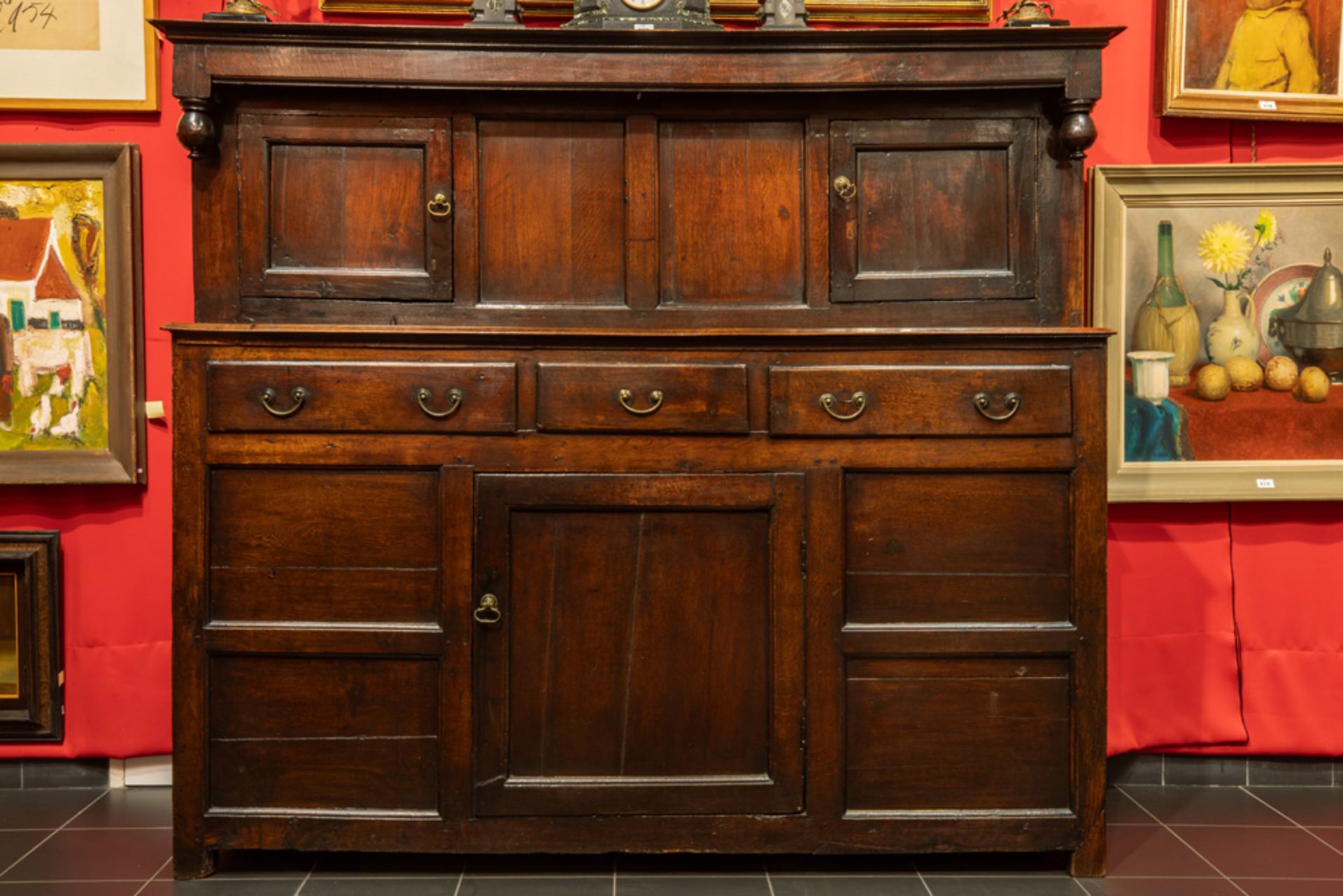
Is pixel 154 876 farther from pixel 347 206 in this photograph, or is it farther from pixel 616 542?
pixel 347 206

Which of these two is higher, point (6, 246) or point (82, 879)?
point (6, 246)

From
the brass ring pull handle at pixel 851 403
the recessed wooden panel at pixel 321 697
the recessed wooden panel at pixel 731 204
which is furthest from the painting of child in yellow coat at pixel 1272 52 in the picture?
the recessed wooden panel at pixel 321 697

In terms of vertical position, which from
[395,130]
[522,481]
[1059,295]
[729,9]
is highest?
[729,9]

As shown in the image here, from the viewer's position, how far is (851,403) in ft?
9.09

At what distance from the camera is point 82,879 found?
9.36 ft

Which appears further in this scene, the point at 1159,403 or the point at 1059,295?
the point at 1159,403

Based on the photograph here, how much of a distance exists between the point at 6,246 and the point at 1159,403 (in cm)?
352

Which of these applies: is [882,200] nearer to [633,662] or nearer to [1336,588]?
[633,662]

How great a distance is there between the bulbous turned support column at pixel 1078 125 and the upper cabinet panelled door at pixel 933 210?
0.09 m

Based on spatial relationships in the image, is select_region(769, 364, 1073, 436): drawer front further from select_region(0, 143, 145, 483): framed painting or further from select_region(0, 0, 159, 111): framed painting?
select_region(0, 0, 159, 111): framed painting

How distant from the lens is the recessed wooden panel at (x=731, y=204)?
294cm

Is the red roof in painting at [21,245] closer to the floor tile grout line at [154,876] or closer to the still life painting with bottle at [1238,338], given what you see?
the floor tile grout line at [154,876]

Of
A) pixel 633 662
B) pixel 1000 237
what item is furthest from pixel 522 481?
pixel 1000 237

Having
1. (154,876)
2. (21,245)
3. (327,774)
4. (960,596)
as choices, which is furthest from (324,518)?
→ (960,596)
